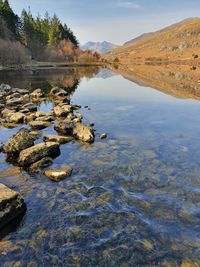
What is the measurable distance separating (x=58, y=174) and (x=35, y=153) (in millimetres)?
3161

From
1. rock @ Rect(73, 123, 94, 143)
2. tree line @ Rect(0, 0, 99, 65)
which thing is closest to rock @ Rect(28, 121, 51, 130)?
rock @ Rect(73, 123, 94, 143)

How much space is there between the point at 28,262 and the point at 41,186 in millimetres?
5898

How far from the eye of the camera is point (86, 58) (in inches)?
7613

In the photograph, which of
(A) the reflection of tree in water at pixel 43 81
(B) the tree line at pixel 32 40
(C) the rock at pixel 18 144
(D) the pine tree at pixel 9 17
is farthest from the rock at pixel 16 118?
(D) the pine tree at pixel 9 17

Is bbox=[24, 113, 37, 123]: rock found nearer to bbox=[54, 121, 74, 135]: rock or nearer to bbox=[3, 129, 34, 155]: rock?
bbox=[54, 121, 74, 135]: rock

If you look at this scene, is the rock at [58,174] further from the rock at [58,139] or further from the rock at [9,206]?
the rock at [58,139]

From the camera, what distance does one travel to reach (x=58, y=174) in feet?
56.5

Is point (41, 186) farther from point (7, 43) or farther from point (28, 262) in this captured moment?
point (7, 43)

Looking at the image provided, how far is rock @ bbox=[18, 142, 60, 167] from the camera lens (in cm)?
1923

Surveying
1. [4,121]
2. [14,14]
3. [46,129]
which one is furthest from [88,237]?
[14,14]

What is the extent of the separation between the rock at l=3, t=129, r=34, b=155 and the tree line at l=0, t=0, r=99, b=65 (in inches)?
4040

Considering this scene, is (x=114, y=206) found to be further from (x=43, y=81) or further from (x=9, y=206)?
(x=43, y=81)

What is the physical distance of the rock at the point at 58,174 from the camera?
1706 cm

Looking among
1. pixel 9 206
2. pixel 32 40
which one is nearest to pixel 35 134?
pixel 9 206
